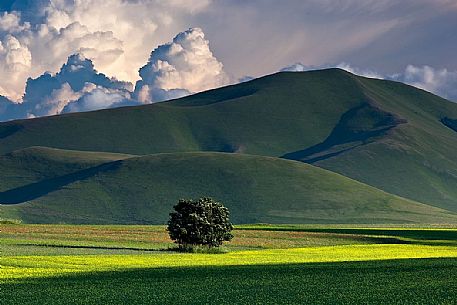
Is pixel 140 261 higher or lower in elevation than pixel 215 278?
higher

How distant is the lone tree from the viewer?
9569 cm

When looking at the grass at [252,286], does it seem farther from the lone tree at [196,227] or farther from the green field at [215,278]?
the lone tree at [196,227]

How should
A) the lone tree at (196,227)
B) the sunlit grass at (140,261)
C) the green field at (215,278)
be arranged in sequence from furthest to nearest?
the lone tree at (196,227) → the sunlit grass at (140,261) → the green field at (215,278)

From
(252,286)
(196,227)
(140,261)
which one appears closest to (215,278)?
(252,286)

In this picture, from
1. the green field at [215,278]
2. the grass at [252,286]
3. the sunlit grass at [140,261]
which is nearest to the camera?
the grass at [252,286]

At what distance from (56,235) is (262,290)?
77201 mm

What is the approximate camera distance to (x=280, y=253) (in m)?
90.4

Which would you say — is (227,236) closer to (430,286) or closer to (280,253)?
(280,253)

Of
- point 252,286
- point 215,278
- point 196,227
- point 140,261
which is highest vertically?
point 196,227

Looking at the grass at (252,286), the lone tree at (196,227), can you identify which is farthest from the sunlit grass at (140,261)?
the lone tree at (196,227)

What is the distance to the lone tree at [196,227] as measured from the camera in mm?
95688

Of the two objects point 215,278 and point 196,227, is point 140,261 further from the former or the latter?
point 196,227

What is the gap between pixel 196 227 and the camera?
314ft

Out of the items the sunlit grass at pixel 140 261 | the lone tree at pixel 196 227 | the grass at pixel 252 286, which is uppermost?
the lone tree at pixel 196 227
